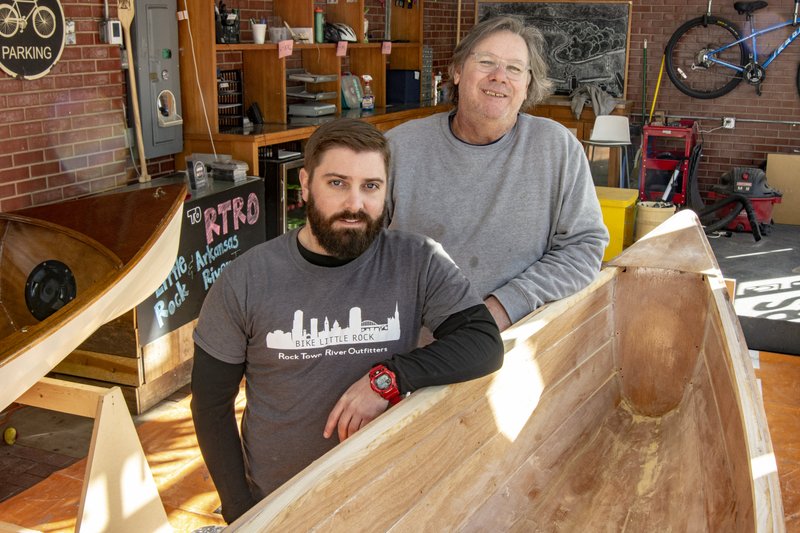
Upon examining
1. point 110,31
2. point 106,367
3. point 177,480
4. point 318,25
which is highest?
point 318,25

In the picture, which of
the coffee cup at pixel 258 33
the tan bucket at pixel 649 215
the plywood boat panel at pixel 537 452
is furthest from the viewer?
the tan bucket at pixel 649 215

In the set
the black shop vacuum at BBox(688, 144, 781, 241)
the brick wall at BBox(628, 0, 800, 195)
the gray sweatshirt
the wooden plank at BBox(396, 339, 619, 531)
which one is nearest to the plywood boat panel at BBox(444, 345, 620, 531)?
the wooden plank at BBox(396, 339, 619, 531)

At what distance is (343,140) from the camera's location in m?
1.73

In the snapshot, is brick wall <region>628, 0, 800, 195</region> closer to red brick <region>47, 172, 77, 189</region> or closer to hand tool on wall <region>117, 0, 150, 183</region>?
hand tool on wall <region>117, 0, 150, 183</region>

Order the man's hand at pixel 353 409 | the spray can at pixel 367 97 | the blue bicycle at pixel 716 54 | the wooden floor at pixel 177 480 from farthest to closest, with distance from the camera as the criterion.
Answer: the blue bicycle at pixel 716 54 < the spray can at pixel 367 97 < the wooden floor at pixel 177 480 < the man's hand at pixel 353 409

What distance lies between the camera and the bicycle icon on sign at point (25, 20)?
3611mm

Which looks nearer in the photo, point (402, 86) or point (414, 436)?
point (414, 436)

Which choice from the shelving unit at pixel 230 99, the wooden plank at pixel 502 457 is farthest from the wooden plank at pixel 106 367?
the wooden plank at pixel 502 457

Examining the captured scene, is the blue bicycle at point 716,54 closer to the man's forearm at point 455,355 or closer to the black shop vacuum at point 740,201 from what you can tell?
the black shop vacuum at point 740,201

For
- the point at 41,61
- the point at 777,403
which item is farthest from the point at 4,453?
the point at 777,403

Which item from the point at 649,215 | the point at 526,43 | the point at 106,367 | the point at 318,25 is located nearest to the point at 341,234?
the point at 526,43

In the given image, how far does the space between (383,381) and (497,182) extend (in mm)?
755

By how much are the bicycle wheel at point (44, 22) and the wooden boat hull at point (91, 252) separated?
790 millimetres

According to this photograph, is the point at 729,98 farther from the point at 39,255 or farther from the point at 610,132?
the point at 39,255
